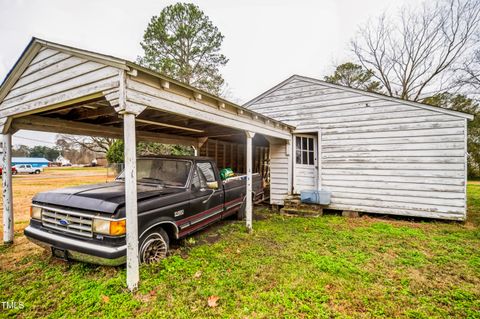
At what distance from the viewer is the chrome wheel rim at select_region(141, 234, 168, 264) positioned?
3093 millimetres

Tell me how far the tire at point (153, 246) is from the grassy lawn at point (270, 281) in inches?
6.0

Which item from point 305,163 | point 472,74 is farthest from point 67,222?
point 472,74

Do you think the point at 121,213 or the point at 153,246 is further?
the point at 153,246

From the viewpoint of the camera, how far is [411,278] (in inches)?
119

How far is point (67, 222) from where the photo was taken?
112 inches

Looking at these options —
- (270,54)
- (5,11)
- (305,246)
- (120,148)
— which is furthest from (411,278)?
(120,148)

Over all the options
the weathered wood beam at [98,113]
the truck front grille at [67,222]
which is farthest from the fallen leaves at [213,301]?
the weathered wood beam at [98,113]

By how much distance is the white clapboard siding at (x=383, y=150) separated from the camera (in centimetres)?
555

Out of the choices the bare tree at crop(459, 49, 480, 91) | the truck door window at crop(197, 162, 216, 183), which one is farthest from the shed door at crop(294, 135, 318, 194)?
the bare tree at crop(459, 49, 480, 91)

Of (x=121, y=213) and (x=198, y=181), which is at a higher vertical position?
(x=198, y=181)

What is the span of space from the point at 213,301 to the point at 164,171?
256 cm

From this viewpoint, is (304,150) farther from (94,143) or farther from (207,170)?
(94,143)

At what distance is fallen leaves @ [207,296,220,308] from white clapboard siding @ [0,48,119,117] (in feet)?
9.46

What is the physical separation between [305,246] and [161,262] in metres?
2.71
